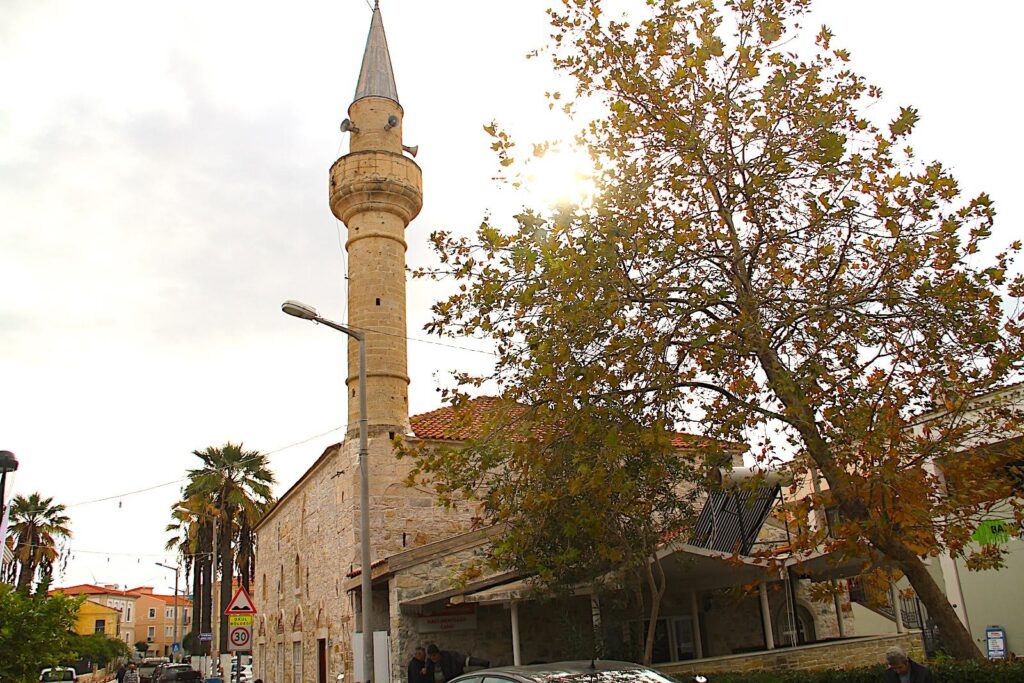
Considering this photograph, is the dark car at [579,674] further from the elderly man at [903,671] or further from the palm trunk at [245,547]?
the palm trunk at [245,547]

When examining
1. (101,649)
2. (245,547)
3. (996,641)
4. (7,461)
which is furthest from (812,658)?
(101,649)

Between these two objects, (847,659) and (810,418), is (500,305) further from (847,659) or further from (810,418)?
(847,659)

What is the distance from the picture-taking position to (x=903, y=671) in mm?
7785

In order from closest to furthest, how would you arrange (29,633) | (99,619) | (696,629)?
(29,633) < (696,629) < (99,619)

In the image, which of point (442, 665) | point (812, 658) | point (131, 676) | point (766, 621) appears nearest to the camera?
point (812, 658)

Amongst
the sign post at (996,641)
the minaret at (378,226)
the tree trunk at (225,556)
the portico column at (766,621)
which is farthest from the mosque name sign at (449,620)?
the tree trunk at (225,556)

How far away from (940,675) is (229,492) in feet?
99.3

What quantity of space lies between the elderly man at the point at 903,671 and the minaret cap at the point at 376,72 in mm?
19980

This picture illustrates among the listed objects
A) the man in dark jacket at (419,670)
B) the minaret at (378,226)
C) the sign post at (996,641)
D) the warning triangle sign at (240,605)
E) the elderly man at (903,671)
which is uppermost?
the minaret at (378,226)

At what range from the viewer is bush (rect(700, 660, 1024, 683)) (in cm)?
883

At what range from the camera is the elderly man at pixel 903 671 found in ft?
25.4

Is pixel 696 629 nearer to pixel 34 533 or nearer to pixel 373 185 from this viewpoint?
pixel 373 185

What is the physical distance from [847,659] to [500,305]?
8.85 m

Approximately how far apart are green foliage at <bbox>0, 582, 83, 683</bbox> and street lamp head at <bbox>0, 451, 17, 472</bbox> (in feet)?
7.52
